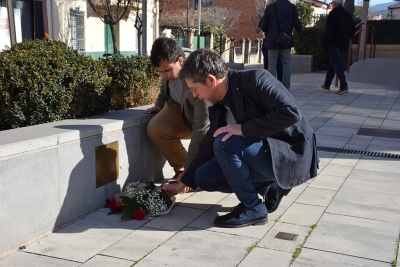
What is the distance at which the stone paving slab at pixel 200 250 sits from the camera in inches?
123

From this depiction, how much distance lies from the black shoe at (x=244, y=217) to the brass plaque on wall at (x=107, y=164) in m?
0.97

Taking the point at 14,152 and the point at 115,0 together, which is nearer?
the point at 14,152

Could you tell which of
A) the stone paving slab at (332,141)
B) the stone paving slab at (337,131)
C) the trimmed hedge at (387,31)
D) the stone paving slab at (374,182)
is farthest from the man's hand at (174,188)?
the trimmed hedge at (387,31)

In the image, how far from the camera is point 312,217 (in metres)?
3.90

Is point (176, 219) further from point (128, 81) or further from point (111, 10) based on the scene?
point (111, 10)

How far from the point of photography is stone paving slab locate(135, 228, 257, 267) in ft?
10.3

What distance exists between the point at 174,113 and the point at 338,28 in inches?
285

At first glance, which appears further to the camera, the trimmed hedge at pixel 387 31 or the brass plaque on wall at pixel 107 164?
the trimmed hedge at pixel 387 31

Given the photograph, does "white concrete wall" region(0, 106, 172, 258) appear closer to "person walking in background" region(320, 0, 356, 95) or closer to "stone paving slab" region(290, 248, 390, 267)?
"stone paving slab" region(290, 248, 390, 267)

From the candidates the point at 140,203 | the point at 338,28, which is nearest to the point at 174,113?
the point at 140,203

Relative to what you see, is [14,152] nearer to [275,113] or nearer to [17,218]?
[17,218]

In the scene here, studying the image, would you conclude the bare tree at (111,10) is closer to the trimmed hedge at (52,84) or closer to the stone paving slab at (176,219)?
the trimmed hedge at (52,84)

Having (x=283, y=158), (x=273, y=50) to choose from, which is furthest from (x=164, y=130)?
(x=273, y=50)

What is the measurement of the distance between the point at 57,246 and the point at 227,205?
1434mm
